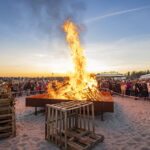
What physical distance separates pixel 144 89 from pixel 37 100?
1140 centimetres

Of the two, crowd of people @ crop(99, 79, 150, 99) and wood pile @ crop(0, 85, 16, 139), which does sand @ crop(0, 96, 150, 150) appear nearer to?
wood pile @ crop(0, 85, 16, 139)

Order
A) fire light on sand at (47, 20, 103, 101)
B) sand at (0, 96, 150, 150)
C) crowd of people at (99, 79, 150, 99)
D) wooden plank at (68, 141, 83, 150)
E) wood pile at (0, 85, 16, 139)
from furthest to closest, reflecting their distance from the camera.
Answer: crowd of people at (99, 79, 150, 99)
fire light on sand at (47, 20, 103, 101)
wood pile at (0, 85, 16, 139)
sand at (0, 96, 150, 150)
wooden plank at (68, 141, 83, 150)

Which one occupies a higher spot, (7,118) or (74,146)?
(7,118)

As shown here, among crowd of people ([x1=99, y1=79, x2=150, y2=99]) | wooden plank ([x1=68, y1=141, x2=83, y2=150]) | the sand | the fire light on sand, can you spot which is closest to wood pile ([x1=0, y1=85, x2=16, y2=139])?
the sand

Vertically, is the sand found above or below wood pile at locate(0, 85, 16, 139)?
below

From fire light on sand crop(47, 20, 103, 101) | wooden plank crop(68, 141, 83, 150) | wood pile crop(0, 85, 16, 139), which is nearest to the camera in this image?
wooden plank crop(68, 141, 83, 150)

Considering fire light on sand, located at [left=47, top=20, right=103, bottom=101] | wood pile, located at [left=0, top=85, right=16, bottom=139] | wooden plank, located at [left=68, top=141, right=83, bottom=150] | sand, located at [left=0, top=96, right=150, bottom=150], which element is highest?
fire light on sand, located at [left=47, top=20, right=103, bottom=101]

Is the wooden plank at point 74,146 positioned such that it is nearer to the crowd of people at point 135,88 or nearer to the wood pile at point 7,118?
the wood pile at point 7,118

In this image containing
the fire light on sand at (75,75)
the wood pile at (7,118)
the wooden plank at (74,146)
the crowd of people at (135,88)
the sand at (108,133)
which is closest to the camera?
the wooden plank at (74,146)

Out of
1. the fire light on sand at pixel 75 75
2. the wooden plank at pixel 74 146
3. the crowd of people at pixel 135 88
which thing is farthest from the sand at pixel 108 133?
the crowd of people at pixel 135 88

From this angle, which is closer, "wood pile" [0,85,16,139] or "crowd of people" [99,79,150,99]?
"wood pile" [0,85,16,139]

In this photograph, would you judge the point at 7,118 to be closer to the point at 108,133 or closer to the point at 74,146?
the point at 74,146

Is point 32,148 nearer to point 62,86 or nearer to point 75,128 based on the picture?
point 75,128

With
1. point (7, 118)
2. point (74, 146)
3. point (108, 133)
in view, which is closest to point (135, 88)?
point (108, 133)
